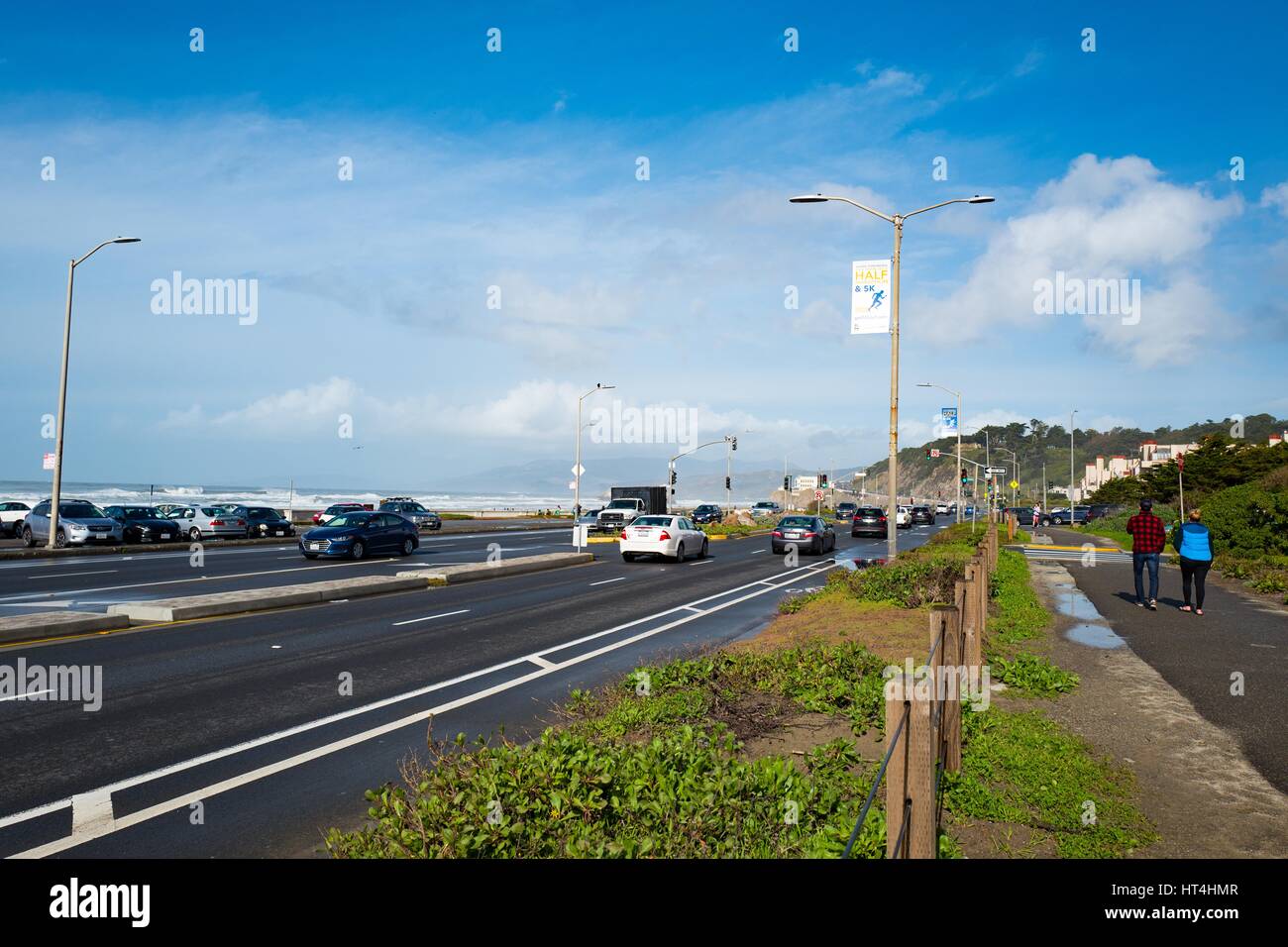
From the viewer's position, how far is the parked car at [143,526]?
37375mm

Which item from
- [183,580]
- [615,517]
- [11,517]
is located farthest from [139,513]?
Answer: [615,517]

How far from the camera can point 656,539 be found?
104ft

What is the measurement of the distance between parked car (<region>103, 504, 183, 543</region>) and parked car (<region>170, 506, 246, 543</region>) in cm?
82

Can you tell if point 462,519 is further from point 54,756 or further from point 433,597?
point 54,756

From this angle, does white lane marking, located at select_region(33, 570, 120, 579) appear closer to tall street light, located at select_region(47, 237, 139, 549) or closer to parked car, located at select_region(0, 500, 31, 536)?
tall street light, located at select_region(47, 237, 139, 549)

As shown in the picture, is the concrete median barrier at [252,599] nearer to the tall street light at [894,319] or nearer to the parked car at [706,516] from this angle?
the tall street light at [894,319]

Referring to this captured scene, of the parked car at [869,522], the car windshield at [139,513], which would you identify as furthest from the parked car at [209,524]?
the parked car at [869,522]

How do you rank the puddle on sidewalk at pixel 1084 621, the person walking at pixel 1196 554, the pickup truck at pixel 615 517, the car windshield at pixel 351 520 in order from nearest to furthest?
the puddle on sidewalk at pixel 1084 621 < the person walking at pixel 1196 554 < the car windshield at pixel 351 520 < the pickup truck at pixel 615 517

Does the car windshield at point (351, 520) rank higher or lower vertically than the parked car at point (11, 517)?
higher

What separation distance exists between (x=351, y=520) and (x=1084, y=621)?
74.8ft

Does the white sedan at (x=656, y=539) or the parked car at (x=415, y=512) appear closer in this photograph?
the white sedan at (x=656, y=539)

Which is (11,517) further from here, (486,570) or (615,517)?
(486,570)

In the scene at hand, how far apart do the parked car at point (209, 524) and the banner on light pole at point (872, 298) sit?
106ft
